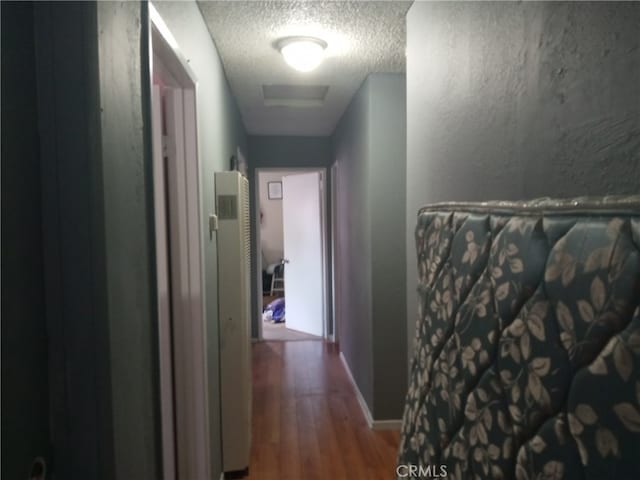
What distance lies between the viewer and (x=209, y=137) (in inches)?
84.2

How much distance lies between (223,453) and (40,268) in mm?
2017

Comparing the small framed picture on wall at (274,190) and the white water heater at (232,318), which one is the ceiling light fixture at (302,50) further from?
the small framed picture on wall at (274,190)

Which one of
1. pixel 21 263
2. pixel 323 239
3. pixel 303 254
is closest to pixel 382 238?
pixel 323 239

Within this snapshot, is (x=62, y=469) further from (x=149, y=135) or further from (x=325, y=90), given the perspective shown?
(x=325, y=90)

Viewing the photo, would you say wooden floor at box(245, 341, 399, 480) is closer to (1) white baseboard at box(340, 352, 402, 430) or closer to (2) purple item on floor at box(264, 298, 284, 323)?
(1) white baseboard at box(340, 352, 402, 430)

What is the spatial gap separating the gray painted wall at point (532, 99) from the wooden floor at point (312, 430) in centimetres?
182

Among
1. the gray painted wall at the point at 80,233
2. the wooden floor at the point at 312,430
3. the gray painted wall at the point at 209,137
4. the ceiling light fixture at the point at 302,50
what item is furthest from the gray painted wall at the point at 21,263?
the wooden floor at the point at 312,430

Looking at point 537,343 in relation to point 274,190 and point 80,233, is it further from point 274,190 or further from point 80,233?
point 274,190

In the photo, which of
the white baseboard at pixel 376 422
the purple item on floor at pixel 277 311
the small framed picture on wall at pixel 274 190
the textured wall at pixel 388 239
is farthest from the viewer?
the small framed picture on wall at pixel 274 190

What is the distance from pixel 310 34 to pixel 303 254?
10.9 feet

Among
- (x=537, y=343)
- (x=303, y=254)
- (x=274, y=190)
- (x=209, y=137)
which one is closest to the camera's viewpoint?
(x=537, y=343)

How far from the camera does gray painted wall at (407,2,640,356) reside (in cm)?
68

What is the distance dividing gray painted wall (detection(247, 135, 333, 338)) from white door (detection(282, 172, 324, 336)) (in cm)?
17

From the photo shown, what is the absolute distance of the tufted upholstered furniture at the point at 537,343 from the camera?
0.52m
